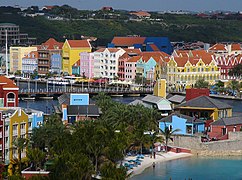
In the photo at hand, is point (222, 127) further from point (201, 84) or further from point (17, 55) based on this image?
point (17, 55)

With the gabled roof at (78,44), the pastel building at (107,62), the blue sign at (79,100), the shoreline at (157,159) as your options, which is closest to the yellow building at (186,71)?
the pastel building at (107,62)

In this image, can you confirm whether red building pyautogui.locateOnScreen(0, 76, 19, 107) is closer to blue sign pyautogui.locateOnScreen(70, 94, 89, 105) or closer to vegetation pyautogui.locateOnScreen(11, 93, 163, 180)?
vegetation pyautogui.locateOnScreen(11, 93, 163, 180)

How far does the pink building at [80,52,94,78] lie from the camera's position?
6706 cm

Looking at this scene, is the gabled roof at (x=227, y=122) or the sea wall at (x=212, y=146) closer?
the sea wall at (x=212, y=146)

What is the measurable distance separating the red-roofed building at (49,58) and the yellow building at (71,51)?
51 centimetres

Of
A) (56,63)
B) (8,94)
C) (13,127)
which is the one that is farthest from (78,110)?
(56,63)

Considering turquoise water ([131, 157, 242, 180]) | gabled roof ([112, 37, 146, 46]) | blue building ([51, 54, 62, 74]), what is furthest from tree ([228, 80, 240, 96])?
turquoise water ([131, 157, 242, 180])

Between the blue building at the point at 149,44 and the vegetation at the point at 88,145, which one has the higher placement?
the blue building at the point at 149,44

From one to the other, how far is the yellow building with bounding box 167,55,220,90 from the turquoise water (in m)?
28.0

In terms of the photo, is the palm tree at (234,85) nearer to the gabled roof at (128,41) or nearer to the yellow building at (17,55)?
the gabled roof at (128,41)

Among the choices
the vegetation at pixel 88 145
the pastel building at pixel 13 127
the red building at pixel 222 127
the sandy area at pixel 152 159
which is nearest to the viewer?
the vegetation at pixel 88 145

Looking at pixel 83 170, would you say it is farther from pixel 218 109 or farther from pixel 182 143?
pixel 218 109

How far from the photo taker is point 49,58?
7144cm

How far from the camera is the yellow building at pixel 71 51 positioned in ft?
227
